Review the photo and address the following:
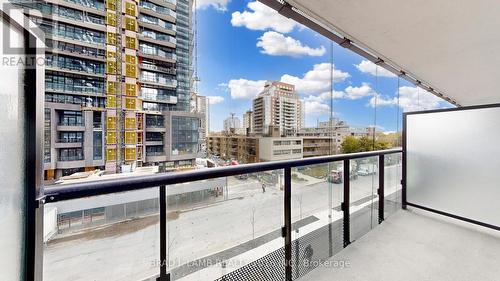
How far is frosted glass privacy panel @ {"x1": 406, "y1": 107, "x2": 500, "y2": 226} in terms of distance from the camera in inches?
80.8

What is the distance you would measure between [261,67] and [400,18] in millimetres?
6163

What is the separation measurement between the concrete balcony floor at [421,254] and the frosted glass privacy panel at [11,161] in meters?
1.52

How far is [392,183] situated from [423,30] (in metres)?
1.85

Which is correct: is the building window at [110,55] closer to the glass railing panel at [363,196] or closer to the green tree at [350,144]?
the glass railing panel at [363,196]

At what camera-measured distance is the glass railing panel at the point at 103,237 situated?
81 cm

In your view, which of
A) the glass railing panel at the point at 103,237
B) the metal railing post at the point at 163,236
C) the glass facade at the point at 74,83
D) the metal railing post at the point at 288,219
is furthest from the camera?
the glass facade at the point at 74,83

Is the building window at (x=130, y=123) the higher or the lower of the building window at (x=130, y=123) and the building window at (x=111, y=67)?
the lower

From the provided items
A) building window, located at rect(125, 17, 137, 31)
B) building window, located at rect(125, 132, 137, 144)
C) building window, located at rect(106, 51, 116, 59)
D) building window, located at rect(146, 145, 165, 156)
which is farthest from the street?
building window, located at rect(125, 17, 137, 31)

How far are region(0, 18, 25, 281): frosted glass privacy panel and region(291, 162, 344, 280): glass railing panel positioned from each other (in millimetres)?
1348

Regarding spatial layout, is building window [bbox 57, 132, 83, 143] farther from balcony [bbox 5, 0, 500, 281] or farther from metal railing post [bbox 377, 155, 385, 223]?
metal railing post [bbox 377, 155, 385, 223]

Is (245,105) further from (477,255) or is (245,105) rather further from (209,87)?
(477,255)

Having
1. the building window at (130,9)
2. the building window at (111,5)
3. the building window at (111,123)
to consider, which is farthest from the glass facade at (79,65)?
the building window at (130,9)

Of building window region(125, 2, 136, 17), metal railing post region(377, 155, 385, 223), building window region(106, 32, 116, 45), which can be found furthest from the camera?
building window region(125, 2, 136, 17)

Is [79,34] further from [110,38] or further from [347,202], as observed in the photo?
[347,202]
